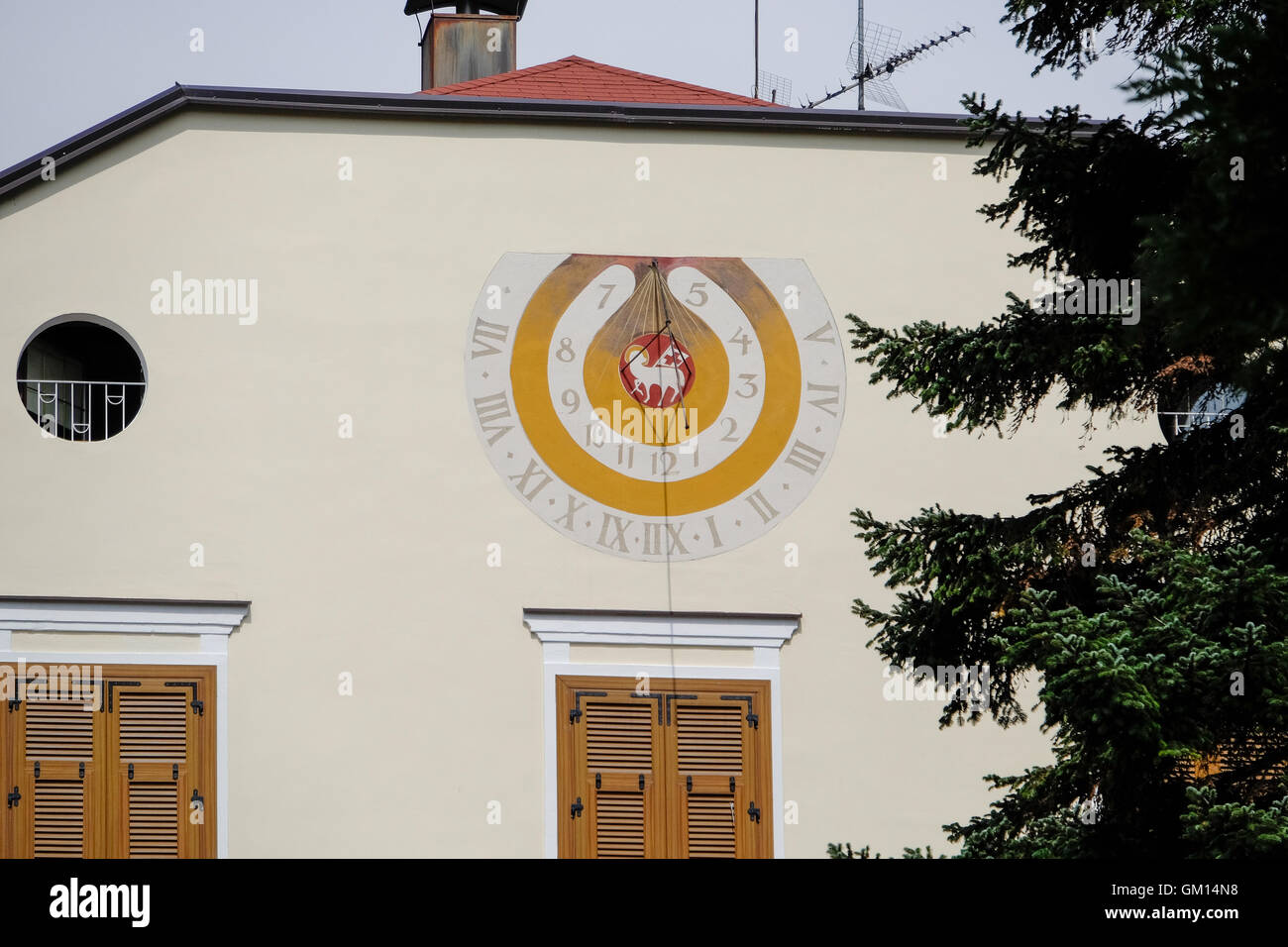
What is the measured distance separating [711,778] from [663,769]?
36cm

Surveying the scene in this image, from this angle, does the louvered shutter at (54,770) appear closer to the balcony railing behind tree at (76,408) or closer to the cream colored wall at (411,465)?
the cream colored wall at (411,465)

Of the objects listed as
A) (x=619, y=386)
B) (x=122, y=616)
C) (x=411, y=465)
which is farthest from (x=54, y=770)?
(x=619, y=386)

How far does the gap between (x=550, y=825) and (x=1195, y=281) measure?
29.8 ft

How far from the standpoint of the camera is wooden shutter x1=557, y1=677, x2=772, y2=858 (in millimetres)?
12578

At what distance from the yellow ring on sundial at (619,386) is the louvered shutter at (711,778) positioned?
1488 millimetres

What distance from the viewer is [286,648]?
12.7m

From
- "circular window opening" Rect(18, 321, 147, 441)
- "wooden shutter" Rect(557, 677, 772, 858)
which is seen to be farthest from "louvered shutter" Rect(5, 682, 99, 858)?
"wooden shutter" Rect(557, 677, 772, 858)

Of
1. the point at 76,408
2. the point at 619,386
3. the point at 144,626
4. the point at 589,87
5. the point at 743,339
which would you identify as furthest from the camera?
the point at 589,87

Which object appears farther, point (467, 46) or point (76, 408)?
point (467, 46)

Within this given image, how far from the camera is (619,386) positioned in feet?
43.4

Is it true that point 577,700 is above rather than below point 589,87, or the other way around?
below

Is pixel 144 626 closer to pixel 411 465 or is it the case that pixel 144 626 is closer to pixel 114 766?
pixel 114 766

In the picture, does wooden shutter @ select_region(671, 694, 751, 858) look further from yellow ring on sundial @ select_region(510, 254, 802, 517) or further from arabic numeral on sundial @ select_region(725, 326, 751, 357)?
arabic numeral on sundial @ select_region(725, 326, 751, 357)
